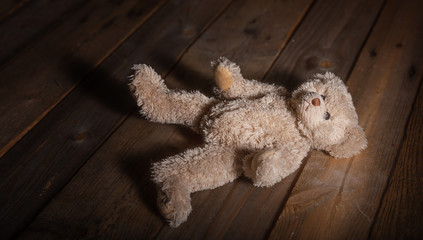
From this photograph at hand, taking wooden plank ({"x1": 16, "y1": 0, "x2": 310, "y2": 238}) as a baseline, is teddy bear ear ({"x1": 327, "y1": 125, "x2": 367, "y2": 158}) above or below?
above

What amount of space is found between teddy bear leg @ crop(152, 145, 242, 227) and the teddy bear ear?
0.75 feet

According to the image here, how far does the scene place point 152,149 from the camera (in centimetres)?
94

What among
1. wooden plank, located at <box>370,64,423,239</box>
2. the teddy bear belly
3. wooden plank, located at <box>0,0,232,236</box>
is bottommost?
wooden plank, located at <box>0,0,232,236</box>

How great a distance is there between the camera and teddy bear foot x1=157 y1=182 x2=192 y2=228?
0.72 meters

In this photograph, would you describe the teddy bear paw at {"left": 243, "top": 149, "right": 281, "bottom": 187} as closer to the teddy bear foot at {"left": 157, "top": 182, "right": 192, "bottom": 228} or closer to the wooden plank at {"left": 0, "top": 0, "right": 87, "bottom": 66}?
the teddy bear foot at {"left": 157, "top": 182, "right": 192, "bottom": 228}

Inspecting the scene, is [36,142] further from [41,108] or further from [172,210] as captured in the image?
[172,210]

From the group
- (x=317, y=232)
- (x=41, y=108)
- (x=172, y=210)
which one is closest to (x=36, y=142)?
(x=41, y=108)

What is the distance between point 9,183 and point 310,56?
93 centimetres

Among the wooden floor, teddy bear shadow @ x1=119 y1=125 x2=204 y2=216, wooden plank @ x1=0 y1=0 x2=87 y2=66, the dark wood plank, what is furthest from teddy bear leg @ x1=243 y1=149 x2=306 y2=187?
the dark wood plank

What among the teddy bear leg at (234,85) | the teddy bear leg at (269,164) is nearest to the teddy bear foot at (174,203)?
the teddy bear leg at (269,164)

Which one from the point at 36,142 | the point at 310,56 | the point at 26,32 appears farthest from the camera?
the point at 26,32

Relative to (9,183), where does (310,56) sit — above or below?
above

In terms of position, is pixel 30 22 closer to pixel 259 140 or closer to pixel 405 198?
pixel 259 140

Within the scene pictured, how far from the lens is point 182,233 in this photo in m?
0.78
